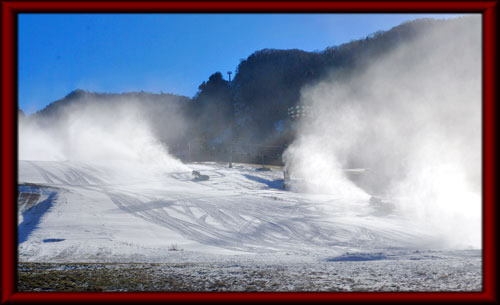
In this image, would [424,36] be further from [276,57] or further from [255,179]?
[255,179]

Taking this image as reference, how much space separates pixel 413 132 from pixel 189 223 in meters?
36.7

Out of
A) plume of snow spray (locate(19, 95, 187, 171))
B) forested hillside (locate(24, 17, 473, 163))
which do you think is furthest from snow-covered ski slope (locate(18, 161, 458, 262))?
forested hillside (locate(24, 17, 473, 163))

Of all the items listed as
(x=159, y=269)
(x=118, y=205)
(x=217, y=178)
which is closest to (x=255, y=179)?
(x=217, y=178)

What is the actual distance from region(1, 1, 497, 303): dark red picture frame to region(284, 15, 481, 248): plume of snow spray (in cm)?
1550

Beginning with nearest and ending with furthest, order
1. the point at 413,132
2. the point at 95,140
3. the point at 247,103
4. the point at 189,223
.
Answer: the point at 189,223 → the point at 413,132 → the point at 95,140 → the point at 247,103

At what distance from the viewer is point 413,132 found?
49.4 meters

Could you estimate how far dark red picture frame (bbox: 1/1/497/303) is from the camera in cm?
399

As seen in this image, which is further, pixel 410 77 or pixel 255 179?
pixel 410 77

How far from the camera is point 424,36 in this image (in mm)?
69438
